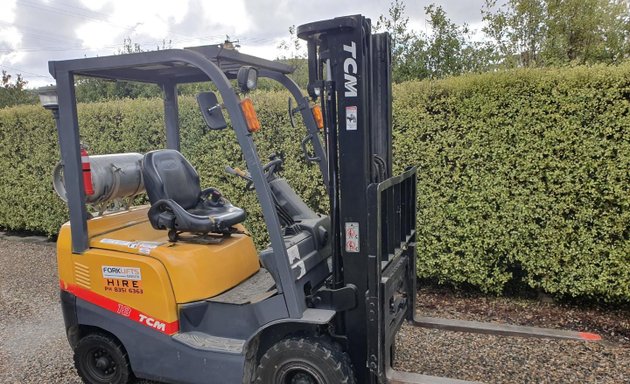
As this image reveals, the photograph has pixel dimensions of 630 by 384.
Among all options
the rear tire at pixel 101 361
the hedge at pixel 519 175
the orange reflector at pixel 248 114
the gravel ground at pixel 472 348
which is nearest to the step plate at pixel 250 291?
the rear tire at pixel 101 361

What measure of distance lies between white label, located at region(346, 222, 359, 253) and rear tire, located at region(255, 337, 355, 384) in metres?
0.57

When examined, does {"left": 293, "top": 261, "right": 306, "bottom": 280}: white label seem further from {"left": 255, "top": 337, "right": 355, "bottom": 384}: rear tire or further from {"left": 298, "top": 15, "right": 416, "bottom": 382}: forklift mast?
{"left": 255, "top": 337, "right": 355, "bottom": 384}: rear tire

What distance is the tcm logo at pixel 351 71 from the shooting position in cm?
301

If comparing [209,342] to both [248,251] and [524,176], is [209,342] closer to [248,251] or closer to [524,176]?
[248,251]

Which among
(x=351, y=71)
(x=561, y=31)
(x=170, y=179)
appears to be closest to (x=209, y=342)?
(x=170, y=179)

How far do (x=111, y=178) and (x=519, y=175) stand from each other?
371 centimetres

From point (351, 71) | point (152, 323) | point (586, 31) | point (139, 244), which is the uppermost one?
point (586, 31)

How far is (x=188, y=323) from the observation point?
340 centimetres

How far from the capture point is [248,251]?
390 centimetres

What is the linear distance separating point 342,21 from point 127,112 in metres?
5.25

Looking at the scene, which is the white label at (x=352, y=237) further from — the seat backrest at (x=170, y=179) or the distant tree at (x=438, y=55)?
the distant tree at (x=438, y=55)

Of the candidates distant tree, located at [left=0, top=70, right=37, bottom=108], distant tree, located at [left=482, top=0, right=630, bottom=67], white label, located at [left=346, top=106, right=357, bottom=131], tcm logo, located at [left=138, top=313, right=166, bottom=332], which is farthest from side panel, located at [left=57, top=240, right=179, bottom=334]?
distant tree, located at [left=0, top=70, right=37, bottom=108]

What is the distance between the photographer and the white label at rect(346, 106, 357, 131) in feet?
9.91

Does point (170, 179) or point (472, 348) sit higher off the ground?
point (170, 179)
